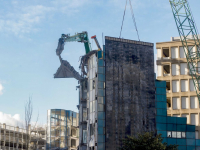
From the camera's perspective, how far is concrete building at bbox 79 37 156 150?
71.6 m

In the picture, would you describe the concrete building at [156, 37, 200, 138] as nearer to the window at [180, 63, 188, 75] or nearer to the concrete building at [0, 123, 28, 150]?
the window at [180, 63, 188, 75]

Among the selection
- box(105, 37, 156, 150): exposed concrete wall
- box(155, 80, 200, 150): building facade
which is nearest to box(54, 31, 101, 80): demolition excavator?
box(105, 37, 156, 150): exposed concrete wall

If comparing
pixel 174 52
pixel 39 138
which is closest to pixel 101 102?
pixel 174 52

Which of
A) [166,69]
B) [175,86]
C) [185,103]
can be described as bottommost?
[185,103]

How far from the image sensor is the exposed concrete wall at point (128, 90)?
7200cm

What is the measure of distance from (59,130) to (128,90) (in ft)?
179

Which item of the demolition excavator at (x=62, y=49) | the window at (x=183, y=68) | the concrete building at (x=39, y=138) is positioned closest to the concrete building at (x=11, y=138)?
the concrete building at (x=39, y=138)

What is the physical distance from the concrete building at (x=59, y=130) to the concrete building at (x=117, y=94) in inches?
1772

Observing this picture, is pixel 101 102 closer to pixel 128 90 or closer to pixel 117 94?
pixel 117 94

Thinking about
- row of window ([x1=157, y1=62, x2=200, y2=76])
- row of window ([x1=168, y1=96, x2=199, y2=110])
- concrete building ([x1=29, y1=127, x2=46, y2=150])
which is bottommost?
concrete building ([x1=29, y1=127, x2=46, y2=150])

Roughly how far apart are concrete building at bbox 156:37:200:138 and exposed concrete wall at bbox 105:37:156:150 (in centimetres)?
2403

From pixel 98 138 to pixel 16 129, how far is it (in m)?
70.0

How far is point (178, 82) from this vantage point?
99.9m

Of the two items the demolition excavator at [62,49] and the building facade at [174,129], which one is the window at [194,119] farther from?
the demolition excavator at [62,49]
